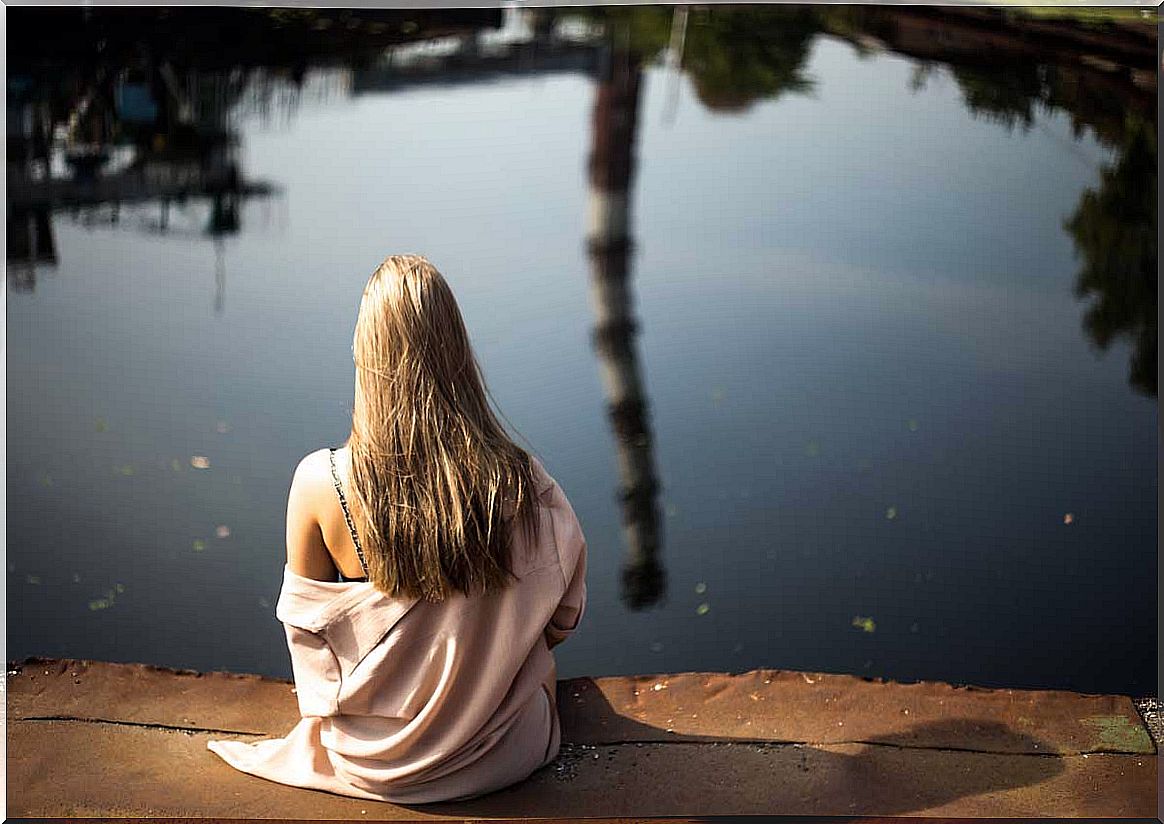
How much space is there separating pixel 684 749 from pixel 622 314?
11.6 ft

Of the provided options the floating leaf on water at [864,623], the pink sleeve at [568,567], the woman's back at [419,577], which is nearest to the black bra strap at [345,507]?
the woman's back at [419,577]

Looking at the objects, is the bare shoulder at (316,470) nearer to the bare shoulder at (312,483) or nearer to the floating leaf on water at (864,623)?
Answer: the bare shoulder at (312,483)

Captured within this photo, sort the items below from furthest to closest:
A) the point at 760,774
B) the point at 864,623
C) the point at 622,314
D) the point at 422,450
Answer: the point at 622,314, the point at 864,623, the point at 760,774, the point at 422,450

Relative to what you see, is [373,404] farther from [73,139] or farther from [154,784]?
[73,139]

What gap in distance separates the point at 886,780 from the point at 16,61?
5.81 meters

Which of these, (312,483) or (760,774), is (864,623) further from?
(312,483)

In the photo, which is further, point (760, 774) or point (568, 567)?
point (760, 774)

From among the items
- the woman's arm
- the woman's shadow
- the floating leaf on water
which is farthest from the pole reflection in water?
the woman's arm

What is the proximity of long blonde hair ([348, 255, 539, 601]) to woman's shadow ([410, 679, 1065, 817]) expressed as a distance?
0.46 meters

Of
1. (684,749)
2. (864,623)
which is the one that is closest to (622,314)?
(864,623)

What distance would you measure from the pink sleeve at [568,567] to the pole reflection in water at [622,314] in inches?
67.6

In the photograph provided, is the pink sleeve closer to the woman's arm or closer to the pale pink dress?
the pale pink dress

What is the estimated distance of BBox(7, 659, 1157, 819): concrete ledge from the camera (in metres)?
2.08

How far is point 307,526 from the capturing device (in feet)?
6.36
